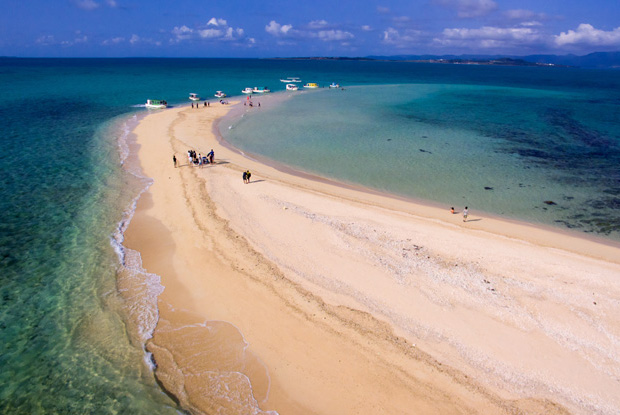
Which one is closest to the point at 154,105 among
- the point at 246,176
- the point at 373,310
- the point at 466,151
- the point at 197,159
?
the point at 197,159

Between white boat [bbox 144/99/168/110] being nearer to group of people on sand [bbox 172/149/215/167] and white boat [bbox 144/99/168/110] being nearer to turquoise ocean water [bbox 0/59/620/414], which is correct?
turquoise ocean water [bbox 0/59/620/414]

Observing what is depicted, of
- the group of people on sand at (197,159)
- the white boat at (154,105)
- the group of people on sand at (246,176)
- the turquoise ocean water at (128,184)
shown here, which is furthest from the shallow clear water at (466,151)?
the white boat at (154,105)

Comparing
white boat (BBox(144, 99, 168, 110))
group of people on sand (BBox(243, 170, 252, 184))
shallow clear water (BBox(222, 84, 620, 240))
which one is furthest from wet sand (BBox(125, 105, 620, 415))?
white boat (BBox(144, 99, 168, 110))

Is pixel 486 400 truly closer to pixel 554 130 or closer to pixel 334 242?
pixel 334 242

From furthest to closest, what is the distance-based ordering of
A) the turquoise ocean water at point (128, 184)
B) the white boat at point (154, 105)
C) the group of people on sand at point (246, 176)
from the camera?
the white boat at point (154, 105) < the group of people on sand at point (246, 176) < the turquoise ocean water at point (128, 184)

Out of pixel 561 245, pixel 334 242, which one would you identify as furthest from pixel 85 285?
pixel 561 245

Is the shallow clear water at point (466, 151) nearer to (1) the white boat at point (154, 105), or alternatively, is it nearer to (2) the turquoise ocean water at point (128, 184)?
(2) the turquoise ocean water at point (128, 184)

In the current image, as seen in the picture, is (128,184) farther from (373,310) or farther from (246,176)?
(373,310)
